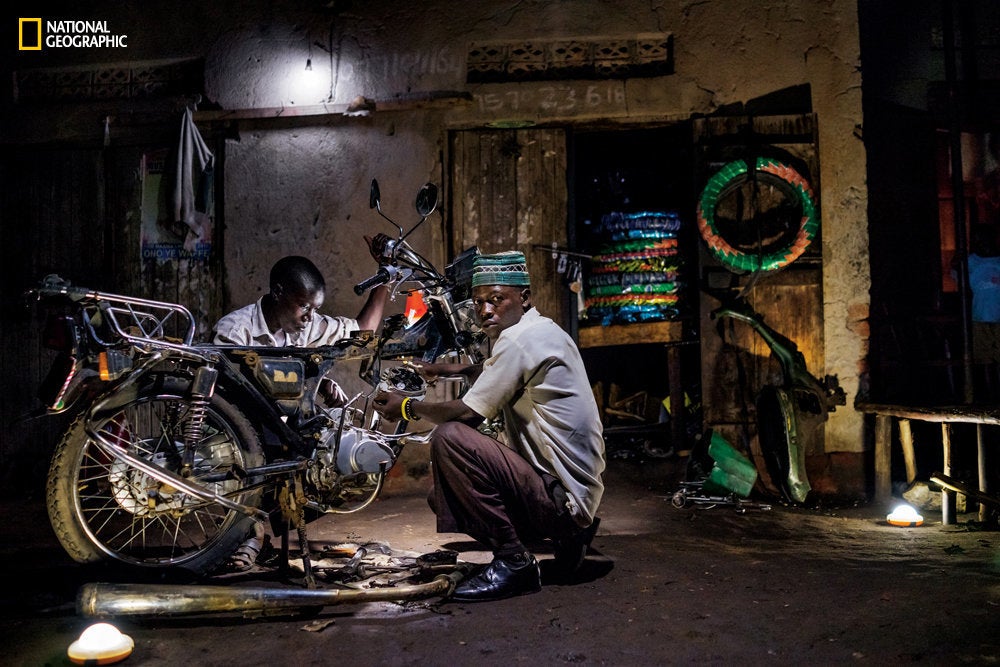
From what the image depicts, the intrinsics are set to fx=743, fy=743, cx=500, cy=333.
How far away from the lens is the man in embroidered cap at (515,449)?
336 cm

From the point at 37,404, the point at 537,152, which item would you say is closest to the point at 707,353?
the point at 537,152

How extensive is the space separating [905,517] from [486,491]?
126 inches

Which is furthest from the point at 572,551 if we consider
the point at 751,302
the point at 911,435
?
the point at 911,435

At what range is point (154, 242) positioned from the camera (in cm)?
662

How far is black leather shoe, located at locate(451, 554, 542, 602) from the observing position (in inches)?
131

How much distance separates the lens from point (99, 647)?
2615 mm

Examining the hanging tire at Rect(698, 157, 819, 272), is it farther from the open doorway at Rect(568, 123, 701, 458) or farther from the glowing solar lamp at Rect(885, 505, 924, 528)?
the glowing solar lamp at Rect(885, 505, 924, 528)

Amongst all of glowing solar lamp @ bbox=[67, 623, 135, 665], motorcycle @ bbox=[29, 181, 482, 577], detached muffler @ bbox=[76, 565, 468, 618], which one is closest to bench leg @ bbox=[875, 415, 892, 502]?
motorcycle @ bbox=[29, 181, 482, 577]

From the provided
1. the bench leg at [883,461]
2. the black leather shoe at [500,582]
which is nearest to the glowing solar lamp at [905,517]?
the bench leg at [883,461]

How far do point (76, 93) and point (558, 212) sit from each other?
178 inches

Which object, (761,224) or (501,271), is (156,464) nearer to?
A: (501,271)

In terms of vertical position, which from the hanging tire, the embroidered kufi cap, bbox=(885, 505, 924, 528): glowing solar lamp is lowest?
bbox=(885, 505, 924, 528): glowing solar lamp

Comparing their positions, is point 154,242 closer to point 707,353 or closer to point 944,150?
point 707,353

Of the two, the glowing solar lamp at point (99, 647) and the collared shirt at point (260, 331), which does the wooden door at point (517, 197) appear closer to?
the collared shirt at point (260, 331)
